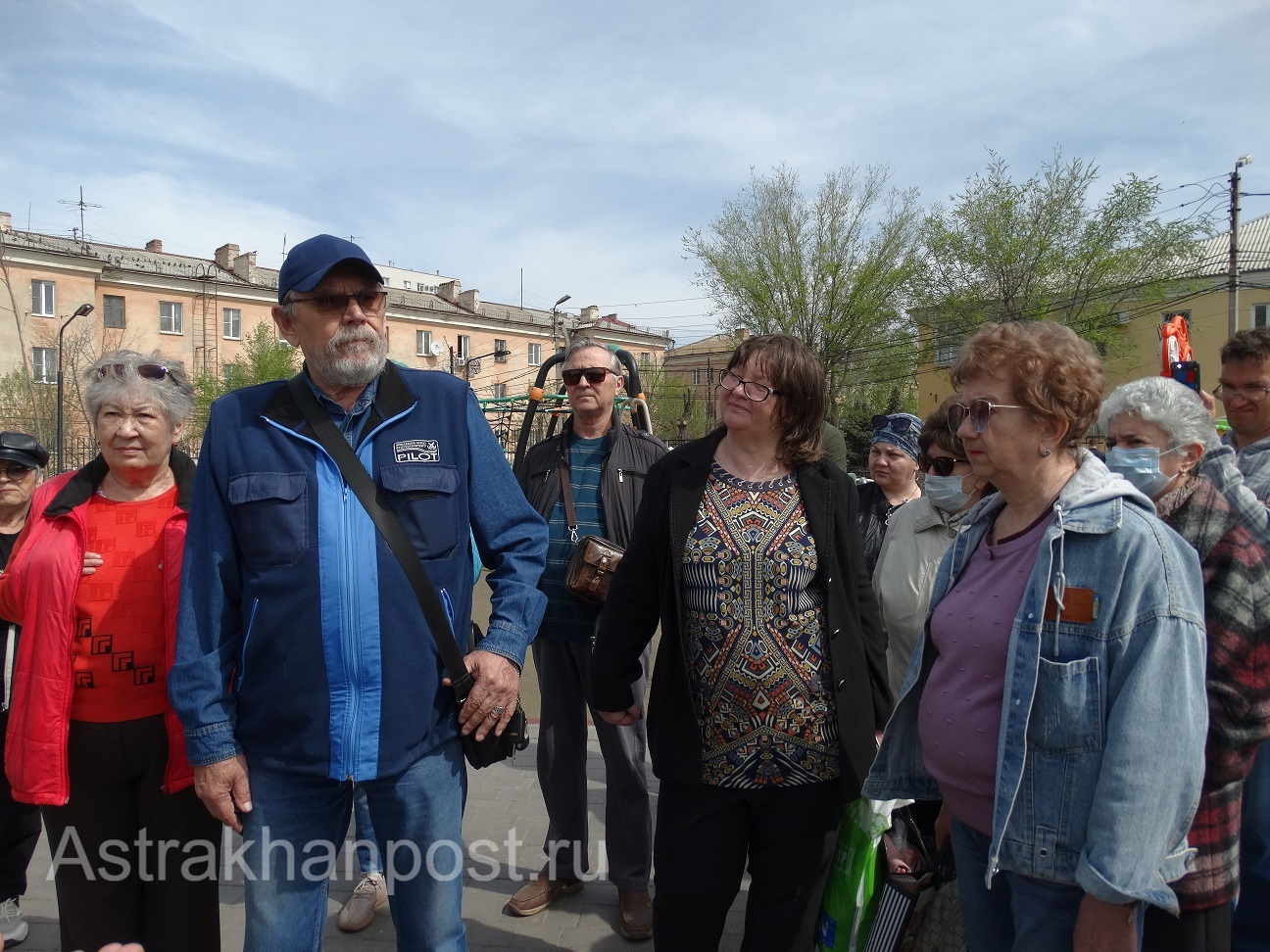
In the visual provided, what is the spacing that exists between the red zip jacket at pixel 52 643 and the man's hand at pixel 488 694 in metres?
0.94

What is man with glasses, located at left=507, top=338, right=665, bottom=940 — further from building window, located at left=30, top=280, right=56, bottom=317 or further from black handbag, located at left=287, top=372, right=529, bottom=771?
building window, located at left=30, top=280, right=56, bottom=317

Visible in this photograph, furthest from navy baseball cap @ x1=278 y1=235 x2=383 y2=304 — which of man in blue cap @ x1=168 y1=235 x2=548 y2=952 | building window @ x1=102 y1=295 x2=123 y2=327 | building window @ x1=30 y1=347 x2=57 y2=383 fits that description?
building window @ x1=102 y1=295 x2=123 y2=327

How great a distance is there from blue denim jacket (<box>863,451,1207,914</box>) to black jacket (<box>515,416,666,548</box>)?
188cm

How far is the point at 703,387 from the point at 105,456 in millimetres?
56772

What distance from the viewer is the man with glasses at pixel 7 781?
3145 mm

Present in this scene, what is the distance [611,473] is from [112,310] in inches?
1748

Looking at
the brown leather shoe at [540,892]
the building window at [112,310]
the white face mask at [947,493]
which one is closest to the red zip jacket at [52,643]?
the brown leather shoe at [540,892]

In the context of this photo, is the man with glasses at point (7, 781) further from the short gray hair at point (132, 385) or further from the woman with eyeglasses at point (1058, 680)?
the woman with eyeglasses at point (1058, 680)

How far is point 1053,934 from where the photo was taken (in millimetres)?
1739

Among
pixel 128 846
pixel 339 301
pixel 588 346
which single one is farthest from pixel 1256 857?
pixel 128 846

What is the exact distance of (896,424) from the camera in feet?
12.4

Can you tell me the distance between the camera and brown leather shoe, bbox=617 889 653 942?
316 centimetres

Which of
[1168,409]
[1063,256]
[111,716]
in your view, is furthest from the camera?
[1063,256]

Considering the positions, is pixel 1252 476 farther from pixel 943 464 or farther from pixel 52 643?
pixel 52 643
